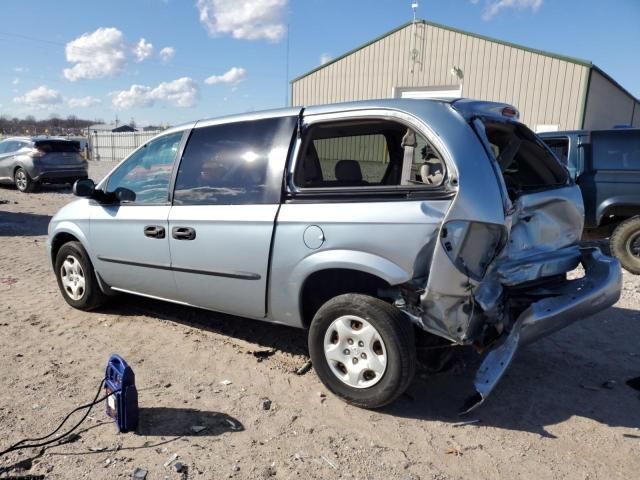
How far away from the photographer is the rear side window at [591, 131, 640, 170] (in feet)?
21.4

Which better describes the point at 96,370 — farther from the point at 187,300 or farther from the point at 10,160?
the point at 10,160

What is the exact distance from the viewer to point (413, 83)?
17.1 meters

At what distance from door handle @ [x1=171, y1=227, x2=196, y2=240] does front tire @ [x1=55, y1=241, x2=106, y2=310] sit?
1.36 m

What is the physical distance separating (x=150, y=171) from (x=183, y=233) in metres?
Answer: 0.86

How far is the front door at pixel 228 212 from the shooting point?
11.3ft

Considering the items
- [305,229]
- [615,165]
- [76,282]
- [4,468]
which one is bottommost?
[4,468]

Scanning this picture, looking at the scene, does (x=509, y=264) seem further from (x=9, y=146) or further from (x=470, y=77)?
(x=9, y=146)

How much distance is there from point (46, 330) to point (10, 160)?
1326 cm

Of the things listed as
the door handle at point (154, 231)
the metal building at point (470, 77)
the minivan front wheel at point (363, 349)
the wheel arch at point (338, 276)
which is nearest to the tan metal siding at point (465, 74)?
the metal building at point (470, 77)

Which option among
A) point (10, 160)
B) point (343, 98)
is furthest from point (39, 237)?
point (343, 98)

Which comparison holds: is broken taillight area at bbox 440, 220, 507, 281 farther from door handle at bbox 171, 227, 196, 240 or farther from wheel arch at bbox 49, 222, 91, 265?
wheel arch at bbox 49, 222, 91, 265

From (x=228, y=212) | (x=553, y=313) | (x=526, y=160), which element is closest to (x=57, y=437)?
(x=228, y=212)

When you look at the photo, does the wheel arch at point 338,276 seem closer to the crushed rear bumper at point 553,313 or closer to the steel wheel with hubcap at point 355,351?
the steel wheel with hubcap at point 355,351

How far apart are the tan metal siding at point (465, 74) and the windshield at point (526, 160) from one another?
41.0 ft
